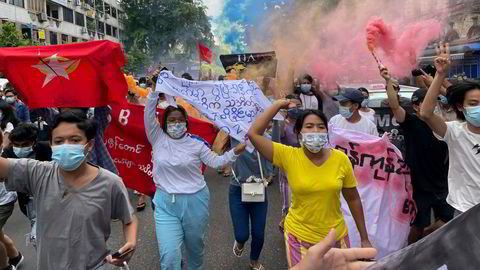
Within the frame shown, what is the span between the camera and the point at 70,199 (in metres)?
2.33

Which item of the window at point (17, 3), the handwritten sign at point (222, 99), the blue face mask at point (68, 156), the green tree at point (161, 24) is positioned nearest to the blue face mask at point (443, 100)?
the handwritten sign at point (222, 99)

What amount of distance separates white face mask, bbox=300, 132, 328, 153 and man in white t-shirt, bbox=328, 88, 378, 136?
1.81 m

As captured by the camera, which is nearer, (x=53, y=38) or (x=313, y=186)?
(x=313, y=186)

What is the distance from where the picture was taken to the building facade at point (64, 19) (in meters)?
34.8

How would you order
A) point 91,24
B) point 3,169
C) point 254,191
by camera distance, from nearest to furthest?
point 3,169
point 254,191
point 91,24

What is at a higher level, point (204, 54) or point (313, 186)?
point (204, 54)

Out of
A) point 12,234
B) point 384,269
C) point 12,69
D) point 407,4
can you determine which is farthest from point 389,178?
point 12,234

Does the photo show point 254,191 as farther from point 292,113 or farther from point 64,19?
point 64,19

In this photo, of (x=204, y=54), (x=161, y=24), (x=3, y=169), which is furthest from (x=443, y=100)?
(x=161, y=24)

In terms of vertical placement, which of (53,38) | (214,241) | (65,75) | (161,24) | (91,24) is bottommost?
(214,241)

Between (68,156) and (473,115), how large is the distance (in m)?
2.66

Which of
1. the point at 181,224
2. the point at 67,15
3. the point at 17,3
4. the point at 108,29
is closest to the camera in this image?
the point at 181,224

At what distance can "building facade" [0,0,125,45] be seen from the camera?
34.8 meters

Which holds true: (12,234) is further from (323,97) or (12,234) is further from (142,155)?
(323,97)
